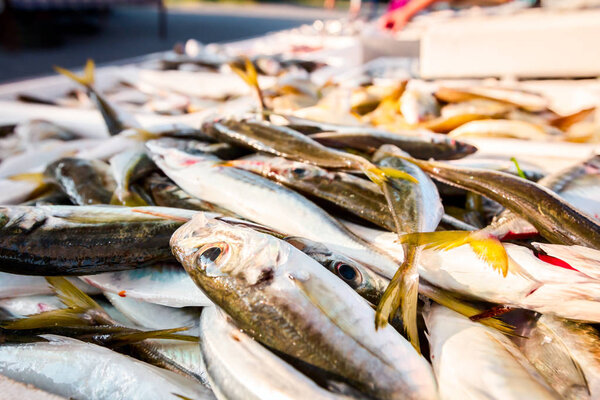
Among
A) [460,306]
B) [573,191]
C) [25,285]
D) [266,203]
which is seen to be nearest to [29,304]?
[25,285]

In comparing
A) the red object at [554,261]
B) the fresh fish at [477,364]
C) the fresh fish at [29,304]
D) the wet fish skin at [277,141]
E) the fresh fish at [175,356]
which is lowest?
the fresh fish at [175,356]

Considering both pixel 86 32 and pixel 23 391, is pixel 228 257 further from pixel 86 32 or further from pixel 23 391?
pixel 86 32

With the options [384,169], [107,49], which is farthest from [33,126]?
[107,49]

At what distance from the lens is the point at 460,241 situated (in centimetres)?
120

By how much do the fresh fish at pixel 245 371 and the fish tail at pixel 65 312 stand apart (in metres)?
0.45

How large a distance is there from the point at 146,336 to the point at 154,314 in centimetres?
15

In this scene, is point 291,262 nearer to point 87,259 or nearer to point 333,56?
point 87,259

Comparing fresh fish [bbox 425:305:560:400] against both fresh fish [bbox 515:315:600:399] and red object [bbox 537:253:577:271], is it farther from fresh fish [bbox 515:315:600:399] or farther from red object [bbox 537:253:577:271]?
red object [bbox 537:253:577:271]

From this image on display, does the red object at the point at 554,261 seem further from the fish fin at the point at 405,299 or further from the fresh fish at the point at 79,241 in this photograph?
the fresh fish at the point at 79,241

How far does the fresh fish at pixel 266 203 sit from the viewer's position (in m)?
1.36

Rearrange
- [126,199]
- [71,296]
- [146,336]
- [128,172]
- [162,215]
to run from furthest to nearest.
→ [128,172] → [126,199] → [162,215] → [71,296] → [146,336]

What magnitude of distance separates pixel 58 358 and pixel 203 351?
0.41m

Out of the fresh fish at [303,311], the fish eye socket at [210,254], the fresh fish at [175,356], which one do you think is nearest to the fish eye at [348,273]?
the fresh fish at [303,311]

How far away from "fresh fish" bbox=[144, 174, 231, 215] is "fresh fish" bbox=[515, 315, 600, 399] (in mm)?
1039
